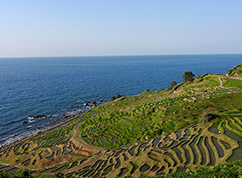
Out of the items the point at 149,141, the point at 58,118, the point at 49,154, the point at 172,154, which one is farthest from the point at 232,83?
the point at 58,118

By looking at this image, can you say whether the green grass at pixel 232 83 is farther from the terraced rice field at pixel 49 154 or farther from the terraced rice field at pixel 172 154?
the terraced rice field at pixel 49 154

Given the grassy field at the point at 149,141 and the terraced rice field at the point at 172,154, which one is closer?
the terraced rice field at the point at 172,154

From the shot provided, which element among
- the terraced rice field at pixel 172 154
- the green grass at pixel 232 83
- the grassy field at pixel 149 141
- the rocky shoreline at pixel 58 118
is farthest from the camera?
the green grass at pixel 232 83

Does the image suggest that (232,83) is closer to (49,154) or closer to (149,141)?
(149,141)

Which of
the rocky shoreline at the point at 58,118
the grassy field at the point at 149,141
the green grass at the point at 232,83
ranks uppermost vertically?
the green grass at the point at 232,83

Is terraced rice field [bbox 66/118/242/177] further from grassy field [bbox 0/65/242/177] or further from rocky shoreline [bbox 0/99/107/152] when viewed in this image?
rocky shoreline [bbox 0/99/107/152]

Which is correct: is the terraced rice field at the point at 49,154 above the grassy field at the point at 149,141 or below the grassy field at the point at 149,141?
below

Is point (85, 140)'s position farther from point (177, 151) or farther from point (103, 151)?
point (177, 151)

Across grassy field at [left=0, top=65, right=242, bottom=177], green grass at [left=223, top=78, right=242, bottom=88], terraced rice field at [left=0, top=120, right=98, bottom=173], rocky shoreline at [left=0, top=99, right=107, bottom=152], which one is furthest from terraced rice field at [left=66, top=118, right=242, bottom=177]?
green grass at [left=223, top=78, right=242, bottom=88]

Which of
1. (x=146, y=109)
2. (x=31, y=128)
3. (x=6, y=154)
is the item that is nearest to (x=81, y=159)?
(x=6, y=154)

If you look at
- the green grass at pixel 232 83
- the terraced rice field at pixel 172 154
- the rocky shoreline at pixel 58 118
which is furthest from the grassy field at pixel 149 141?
the rocky shoreline at pixel 58 118

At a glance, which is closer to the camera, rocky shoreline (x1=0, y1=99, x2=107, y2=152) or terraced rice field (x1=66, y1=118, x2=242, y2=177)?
terraced rice field (x1=66, y1=118, x2=242, y2=177)
